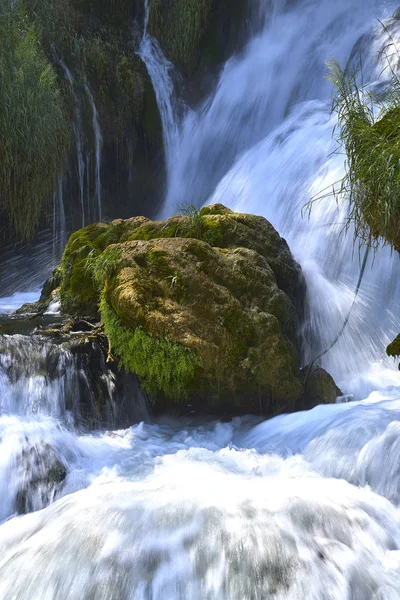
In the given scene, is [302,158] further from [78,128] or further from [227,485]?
[227,485]

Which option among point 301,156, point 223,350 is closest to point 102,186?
point 301,156

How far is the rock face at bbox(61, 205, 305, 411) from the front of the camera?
4180mm

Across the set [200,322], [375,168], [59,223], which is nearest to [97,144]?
[59,223]

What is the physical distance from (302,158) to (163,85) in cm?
466

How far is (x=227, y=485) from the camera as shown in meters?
3.25

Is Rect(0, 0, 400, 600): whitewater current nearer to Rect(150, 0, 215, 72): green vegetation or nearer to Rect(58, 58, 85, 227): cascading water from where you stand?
Rect(58, 58, 85, 227): cascading water

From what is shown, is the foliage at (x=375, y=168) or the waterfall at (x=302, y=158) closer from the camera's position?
the foliage at (x=375, y=168)

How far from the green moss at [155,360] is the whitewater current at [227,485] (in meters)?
0.31

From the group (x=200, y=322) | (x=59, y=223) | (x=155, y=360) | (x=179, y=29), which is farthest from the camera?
(x=179, y=29)

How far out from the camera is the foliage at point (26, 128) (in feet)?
26.2

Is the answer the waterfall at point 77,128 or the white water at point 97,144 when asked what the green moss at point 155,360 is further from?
the white water at point 97,144

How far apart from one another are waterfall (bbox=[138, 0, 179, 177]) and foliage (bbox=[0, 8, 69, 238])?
2.93 meters

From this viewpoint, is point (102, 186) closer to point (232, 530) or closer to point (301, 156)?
point (301, 156)

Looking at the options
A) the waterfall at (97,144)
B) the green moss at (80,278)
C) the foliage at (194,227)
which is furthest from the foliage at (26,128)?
the foliage at (194,227)
